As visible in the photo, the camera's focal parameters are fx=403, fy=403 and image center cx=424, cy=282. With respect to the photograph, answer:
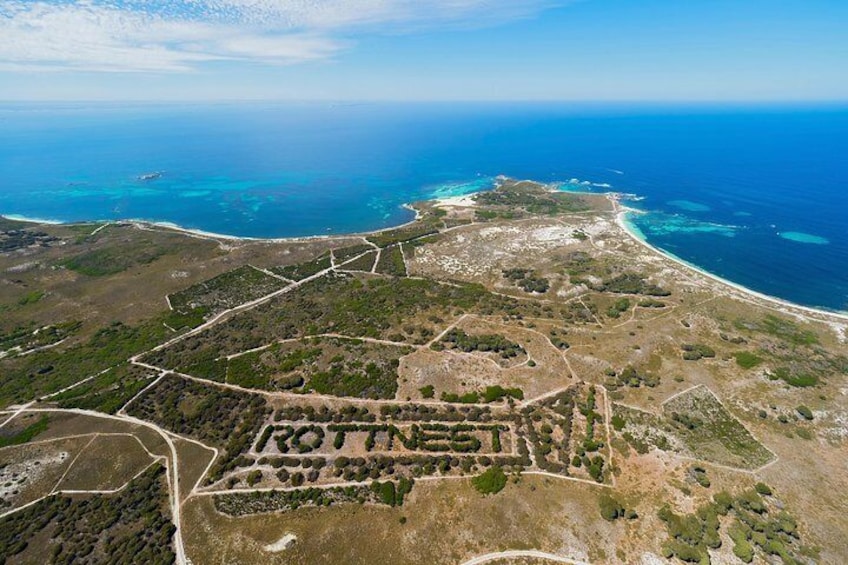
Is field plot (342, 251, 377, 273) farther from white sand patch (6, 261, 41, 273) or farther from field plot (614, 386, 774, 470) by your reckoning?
white sand patch (6, 261, 41, 273)

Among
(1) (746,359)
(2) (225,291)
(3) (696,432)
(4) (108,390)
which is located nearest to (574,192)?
(1) (746,359)

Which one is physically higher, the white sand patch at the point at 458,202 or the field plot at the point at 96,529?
the white sand patch at the point at 458,202

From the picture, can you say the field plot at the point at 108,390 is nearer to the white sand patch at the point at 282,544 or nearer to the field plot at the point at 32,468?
the field plot at the point at 32,468

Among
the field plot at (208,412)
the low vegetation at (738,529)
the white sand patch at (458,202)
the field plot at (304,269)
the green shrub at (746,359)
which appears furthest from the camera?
the white sand patch at (458,202)

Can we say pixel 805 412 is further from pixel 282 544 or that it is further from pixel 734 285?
pixel 282 544

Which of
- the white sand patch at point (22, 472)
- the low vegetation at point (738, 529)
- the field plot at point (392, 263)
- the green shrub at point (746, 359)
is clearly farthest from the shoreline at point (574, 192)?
the white sand patch at point (22, 472)

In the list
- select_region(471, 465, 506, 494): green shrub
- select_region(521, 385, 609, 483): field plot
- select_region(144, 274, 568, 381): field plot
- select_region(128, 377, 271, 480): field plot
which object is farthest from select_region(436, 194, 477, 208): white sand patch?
select_region(471, 465, 506, 494): green shrub
